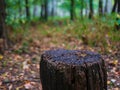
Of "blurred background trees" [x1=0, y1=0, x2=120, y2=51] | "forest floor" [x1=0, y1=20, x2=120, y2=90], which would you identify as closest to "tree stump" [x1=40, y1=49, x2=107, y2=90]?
"forest floor" [x1=0, y1=20, x2=120, y2=90]

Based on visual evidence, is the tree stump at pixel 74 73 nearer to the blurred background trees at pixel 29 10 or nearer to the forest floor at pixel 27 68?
the forest floor at pixel 27 68

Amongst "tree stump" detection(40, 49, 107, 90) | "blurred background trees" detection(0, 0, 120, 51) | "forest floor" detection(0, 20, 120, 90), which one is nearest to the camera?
"tree stump" detection(40, 49, 107, 90)

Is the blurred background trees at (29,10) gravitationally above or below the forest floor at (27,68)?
above

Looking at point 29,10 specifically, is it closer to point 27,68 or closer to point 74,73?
point 27,68

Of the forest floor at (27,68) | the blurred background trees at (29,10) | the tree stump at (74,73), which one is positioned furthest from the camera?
the blurred background trees at (29,10)

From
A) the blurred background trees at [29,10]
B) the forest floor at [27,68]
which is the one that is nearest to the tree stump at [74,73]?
the forest floor at [27,68]

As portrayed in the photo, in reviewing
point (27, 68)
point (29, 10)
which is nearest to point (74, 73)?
point (27, 68)

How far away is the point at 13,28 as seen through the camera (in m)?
10.9

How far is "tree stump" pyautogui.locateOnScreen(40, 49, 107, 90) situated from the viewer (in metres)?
3.61

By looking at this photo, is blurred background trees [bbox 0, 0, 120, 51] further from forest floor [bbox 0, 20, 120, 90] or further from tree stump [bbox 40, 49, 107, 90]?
tree stump [bbox 40, 49, 107, 90]

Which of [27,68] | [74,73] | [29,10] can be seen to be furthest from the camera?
[29,10]

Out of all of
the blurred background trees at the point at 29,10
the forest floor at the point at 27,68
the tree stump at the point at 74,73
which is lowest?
the forest floor at the point at 27,68

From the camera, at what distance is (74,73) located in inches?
142

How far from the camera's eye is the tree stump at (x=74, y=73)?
3.61 metres
